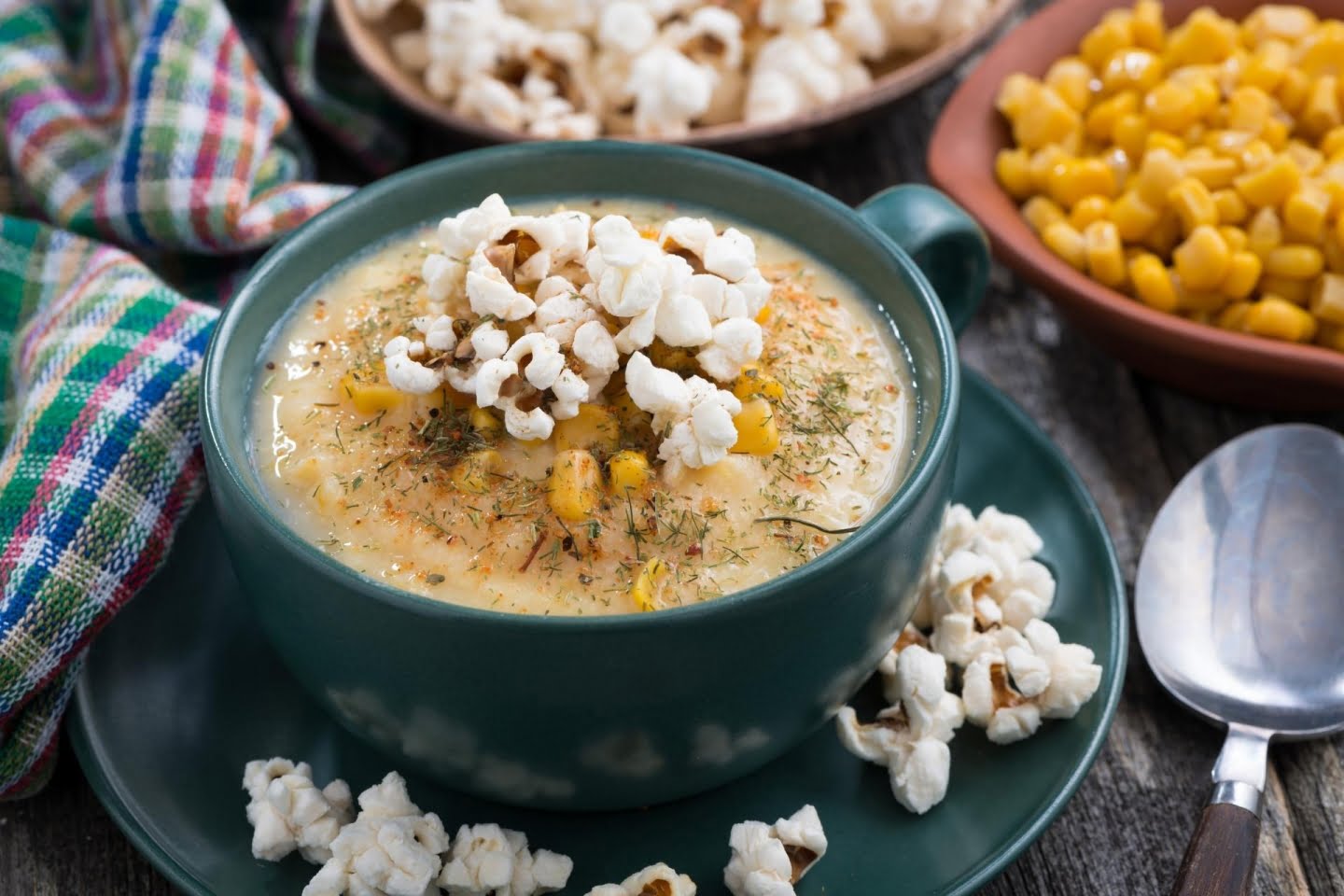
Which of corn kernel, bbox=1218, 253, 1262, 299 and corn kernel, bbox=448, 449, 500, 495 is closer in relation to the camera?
corn kernel, bbox=448, 449, 500, 495

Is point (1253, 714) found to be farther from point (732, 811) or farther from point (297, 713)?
point (297, 713)

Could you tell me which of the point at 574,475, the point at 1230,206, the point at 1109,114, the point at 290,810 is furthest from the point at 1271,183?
the point at 290,810

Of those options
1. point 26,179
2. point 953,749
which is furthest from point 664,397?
point 26,179

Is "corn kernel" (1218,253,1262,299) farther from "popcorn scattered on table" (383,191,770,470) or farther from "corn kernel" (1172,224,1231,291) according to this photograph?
"popcorn scattered on table" (383,191,770,470)

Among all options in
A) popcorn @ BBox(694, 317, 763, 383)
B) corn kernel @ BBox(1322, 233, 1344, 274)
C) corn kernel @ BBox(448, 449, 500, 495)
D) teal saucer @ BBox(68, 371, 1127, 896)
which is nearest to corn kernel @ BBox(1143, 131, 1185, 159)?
corn kernel @ BBox(1322, 233, 1344, 274)

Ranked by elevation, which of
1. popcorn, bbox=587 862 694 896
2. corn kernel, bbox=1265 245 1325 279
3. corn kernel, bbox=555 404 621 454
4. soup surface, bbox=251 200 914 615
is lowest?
popcorn, bbox=587 862 694 896

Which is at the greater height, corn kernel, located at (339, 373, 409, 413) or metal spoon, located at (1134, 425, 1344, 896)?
corn kernel, located at (339, 373, 409, 413)
